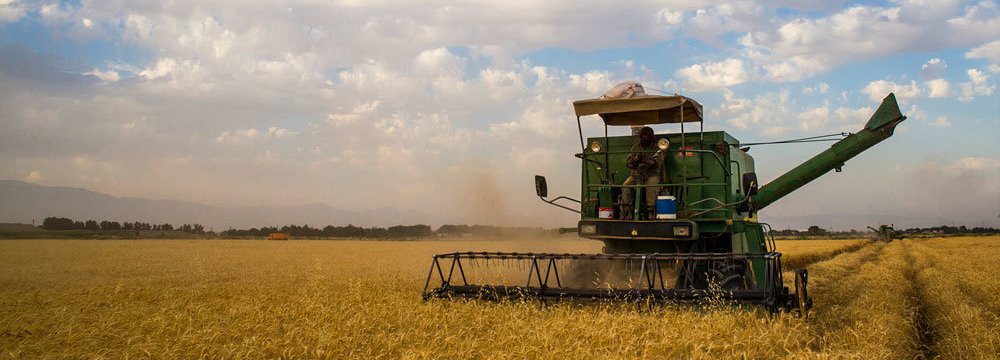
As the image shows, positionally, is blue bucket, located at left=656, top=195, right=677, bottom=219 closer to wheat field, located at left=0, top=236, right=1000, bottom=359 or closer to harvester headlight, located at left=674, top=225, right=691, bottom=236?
harvester headlight, located at left=674, top=225, right=691, bottom=236

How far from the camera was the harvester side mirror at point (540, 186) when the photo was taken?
1039 centimetres

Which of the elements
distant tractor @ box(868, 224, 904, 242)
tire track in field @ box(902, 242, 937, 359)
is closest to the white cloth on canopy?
tire track in field @ box(902, 242, 937, 359)

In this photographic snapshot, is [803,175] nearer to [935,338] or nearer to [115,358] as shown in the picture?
[935,338]

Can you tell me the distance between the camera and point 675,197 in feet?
32.6

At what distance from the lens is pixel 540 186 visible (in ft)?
34.2

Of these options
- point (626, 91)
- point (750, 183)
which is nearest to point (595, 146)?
point (626, 91)

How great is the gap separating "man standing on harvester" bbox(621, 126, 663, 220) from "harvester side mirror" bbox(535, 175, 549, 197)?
1.14 meters

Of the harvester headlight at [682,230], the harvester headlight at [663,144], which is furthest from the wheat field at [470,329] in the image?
the harvester headlight at [663,144]

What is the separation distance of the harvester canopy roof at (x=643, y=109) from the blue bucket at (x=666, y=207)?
1.14m

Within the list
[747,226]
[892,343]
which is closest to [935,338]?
[892,343]

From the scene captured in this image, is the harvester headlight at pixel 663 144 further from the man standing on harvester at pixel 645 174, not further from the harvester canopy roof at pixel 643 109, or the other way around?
the harvester canopy roof at pixel 643 109

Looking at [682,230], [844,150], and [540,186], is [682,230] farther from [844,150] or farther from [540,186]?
[844,150]

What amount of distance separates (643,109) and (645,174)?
937 millimetres

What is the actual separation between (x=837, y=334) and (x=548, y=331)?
3.01 meters
